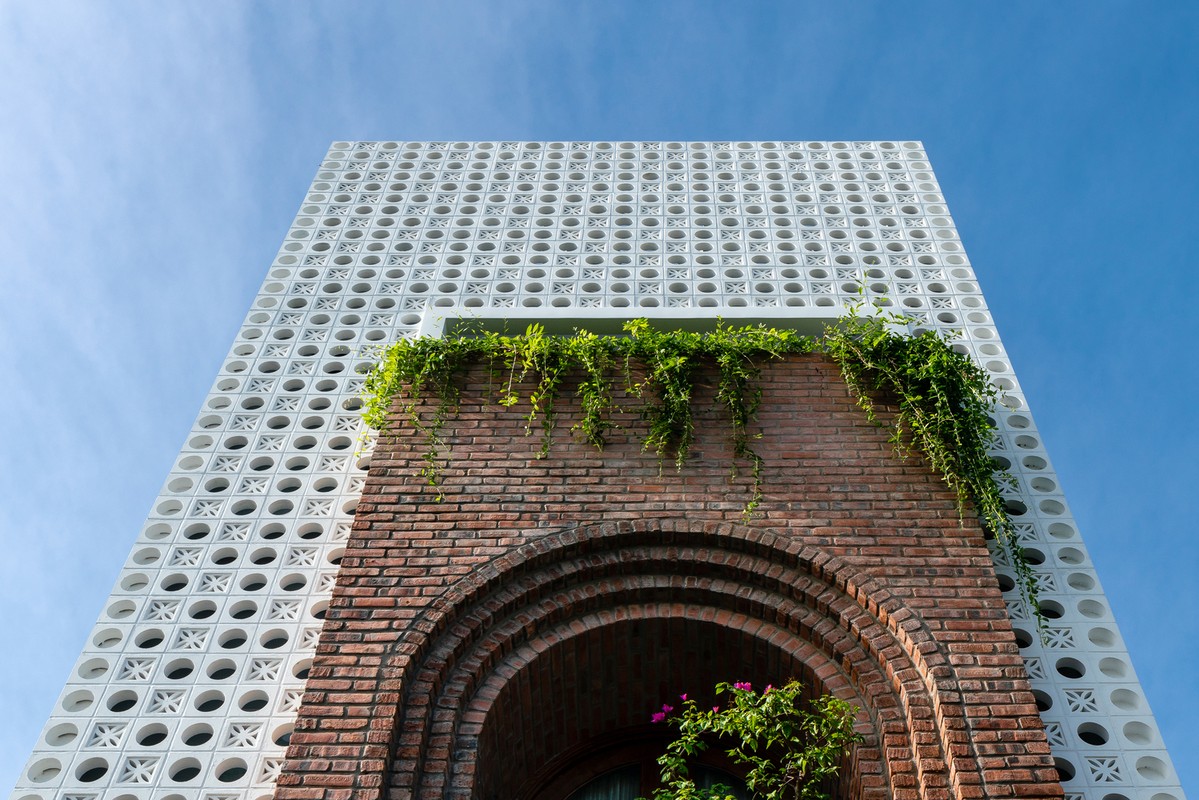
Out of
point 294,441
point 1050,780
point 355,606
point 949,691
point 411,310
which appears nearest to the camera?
point 1050,780

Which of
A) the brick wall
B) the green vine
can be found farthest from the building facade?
the green vine

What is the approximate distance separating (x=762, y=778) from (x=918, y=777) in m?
0.75

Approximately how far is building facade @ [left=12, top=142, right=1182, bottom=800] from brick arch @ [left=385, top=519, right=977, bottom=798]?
86 millimetres

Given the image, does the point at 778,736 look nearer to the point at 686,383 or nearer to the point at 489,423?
the point at 686,383

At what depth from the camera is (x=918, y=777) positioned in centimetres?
554

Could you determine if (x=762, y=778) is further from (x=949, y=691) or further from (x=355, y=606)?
(x=355, y=606)

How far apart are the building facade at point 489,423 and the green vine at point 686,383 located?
28 cm

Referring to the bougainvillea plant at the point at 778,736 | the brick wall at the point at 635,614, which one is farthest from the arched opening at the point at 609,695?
the bougainvillea plant at the point at 778,736

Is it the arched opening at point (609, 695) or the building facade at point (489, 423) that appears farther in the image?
the arched opening at point (609, 695)

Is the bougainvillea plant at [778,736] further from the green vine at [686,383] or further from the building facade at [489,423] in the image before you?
the green vine at [686,383]

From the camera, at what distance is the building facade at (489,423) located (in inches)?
239

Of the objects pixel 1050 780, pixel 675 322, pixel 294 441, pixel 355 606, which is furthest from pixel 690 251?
pixel 1050 780

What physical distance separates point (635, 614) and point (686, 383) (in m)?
1.57

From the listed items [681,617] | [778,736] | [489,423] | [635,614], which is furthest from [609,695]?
[489,423]
